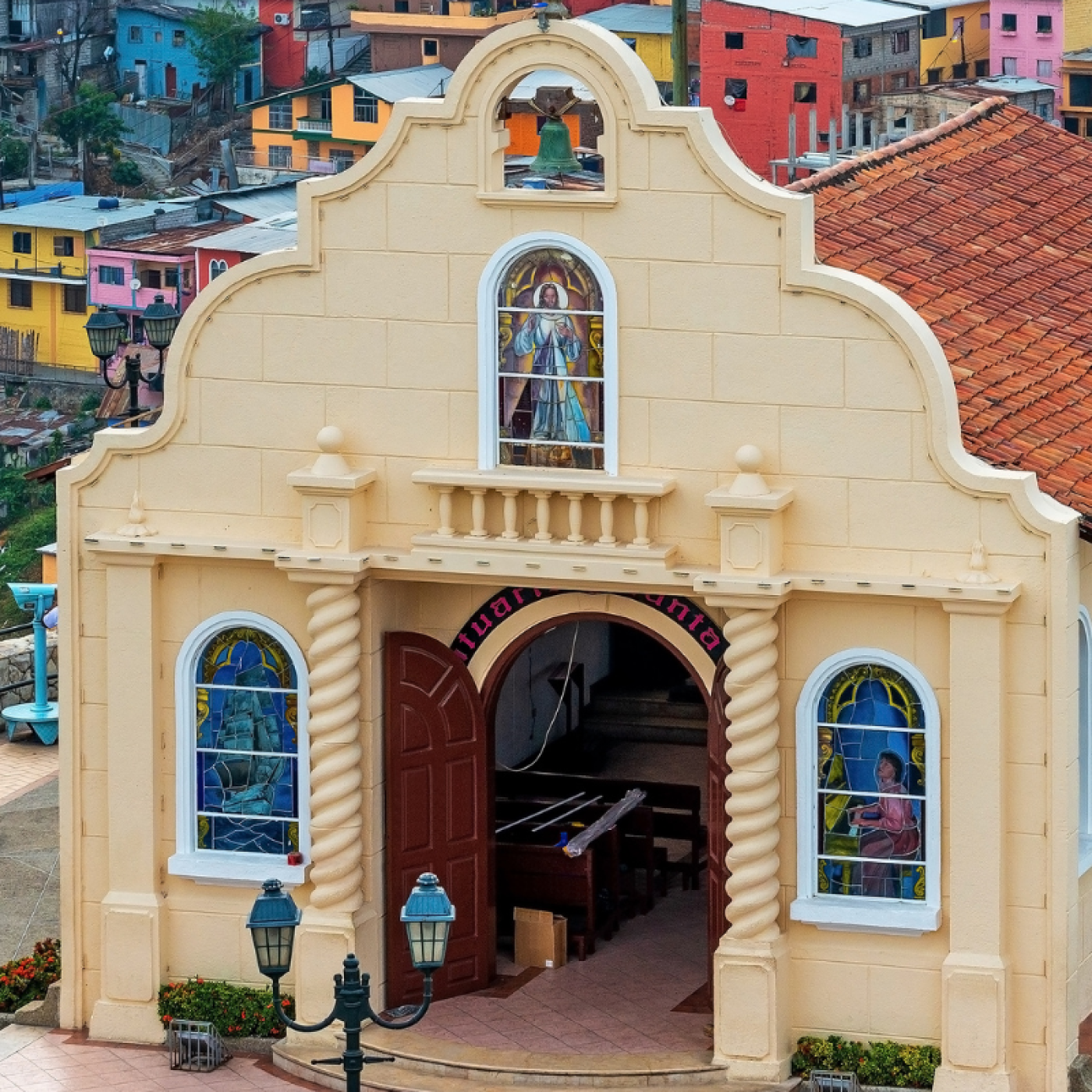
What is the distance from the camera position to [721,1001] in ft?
75.8

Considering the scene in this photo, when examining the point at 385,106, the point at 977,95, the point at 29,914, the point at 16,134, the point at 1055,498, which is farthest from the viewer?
the point at 16,134

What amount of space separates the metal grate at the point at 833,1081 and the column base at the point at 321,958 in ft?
12.6

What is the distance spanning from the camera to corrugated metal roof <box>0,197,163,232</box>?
100m

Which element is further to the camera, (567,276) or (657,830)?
(657,830)

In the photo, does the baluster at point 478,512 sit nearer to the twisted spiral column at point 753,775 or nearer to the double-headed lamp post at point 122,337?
the twisted spiral column at point 753,775

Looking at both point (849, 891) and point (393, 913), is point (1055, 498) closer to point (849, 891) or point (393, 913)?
point (849, 891)

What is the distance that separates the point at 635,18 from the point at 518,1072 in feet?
293

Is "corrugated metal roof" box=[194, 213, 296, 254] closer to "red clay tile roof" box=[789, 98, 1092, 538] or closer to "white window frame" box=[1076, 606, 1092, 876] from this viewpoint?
"red clay tile roof" box=[789, 98, 1092, 538]

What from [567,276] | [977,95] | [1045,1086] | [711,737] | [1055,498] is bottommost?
[1045,1086]

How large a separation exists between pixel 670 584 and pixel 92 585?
4.95 metres

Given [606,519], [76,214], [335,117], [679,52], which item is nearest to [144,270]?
[76,214]

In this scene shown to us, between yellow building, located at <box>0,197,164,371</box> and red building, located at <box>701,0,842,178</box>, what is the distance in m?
20.2

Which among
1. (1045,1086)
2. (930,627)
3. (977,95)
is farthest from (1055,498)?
(977,95)

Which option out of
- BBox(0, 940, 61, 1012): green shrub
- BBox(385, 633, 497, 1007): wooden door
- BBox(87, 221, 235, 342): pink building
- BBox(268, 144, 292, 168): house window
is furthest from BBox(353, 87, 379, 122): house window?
BBox(385, 633, 497, 1007): wooden door
